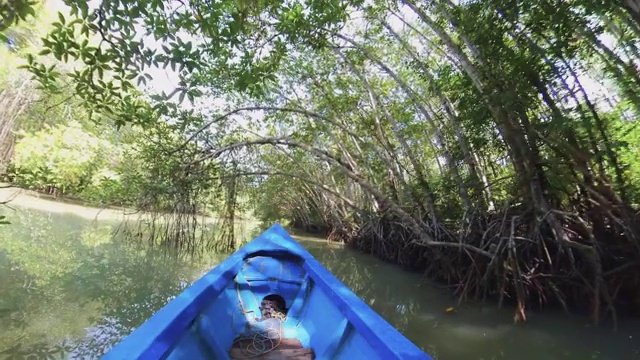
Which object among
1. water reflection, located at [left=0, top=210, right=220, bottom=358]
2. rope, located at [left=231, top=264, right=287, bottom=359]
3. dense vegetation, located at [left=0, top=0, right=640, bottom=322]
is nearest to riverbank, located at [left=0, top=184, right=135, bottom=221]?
water reflection, located at [left=0, top=210, right=220, bottom=358]

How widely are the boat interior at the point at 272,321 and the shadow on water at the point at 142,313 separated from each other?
1.16 metres

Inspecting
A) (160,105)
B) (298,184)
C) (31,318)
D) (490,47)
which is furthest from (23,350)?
(298,184)

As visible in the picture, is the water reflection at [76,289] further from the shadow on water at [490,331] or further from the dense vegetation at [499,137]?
the shadow on water at [490,331]

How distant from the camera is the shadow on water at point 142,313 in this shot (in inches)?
137

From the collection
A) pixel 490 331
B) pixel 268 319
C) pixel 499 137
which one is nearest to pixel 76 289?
pixel 268 319

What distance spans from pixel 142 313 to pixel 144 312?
0.12 ft

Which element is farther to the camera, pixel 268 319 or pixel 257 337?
pixel 268 319

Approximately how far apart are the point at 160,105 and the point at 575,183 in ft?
16.2

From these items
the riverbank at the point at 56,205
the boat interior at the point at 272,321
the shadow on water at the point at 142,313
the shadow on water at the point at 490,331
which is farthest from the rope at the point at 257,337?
the riverbank at the point at 56,205

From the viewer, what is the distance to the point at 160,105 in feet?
5.87

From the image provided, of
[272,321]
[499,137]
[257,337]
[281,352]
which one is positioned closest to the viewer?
[281,352]

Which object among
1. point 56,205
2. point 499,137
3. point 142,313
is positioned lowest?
point 142,313

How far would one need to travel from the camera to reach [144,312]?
4254 millimetres

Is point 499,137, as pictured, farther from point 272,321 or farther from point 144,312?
point 144,312
